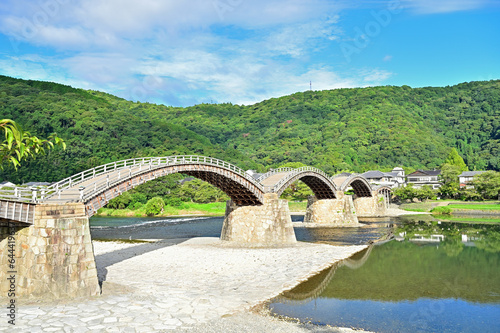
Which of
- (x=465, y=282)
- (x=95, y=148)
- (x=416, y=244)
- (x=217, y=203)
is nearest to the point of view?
(x=465, y=282)

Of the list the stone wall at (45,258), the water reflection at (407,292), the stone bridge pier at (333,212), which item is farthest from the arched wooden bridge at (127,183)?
the water reflection at (407,292)

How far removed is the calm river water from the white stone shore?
1.53 metres

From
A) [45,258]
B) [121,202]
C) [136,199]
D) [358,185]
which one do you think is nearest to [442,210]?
[358,185]

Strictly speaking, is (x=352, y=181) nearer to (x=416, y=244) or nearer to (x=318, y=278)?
(x=416, y=244)

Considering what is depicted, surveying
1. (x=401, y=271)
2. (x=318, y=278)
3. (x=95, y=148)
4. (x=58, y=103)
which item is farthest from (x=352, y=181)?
(x=58, y=103)

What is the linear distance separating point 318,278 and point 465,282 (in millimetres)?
8620

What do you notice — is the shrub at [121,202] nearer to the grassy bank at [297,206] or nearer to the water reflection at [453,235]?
the grassy bank at [297,206]

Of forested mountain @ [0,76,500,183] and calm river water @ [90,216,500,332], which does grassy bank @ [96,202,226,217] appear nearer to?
forested mountain @ [0,76,500,183]

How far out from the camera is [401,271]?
24.5 metres

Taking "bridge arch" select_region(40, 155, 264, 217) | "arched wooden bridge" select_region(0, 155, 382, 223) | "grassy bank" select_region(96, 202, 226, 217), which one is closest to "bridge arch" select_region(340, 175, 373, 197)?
"arched wooden bridge" select_region(0, 155, 382, 223)

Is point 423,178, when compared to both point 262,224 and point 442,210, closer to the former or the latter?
point 442,210

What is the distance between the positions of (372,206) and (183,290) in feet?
201

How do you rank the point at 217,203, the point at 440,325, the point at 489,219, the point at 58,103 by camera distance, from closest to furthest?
the point at 440,325 < the point at 489,219 < the point at 217,203 < the point at 58,103

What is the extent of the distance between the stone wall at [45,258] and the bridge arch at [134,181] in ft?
5.66
